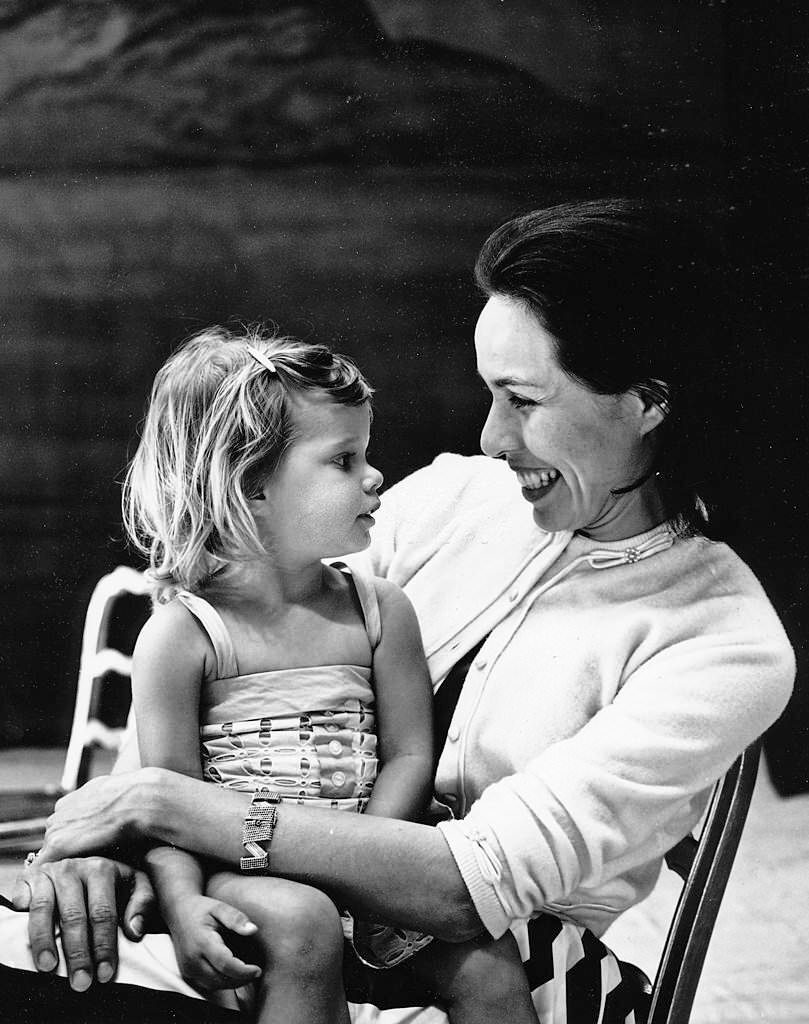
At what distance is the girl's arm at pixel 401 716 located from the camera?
1712mm

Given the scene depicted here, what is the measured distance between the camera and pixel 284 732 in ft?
5.57

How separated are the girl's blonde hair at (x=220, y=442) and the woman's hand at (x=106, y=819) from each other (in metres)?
0.30

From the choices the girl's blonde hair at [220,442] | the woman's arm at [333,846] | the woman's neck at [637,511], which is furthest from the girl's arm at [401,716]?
the woman's neck at [637,511]

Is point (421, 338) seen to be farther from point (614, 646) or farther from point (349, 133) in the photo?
point (614, 646)

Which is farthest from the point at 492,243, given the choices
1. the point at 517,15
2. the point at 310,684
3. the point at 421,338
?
the point at 310,684

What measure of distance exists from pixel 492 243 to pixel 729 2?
599 millimetres

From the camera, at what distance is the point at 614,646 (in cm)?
171

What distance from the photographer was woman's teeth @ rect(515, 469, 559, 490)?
1806 millimetres

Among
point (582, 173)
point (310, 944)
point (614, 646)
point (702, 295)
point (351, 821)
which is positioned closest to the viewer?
point (310, 944)

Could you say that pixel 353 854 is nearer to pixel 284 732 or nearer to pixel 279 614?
pixel 284 732

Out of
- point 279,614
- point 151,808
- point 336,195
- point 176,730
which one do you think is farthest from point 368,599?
point 336,195

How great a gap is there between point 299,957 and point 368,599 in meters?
0.56

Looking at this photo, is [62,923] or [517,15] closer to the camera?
[62,923]

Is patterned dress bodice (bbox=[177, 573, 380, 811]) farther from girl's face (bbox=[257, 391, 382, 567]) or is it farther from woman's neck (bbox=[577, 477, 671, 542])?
woman's neck (bbox=[577, 477, 671, 542])
